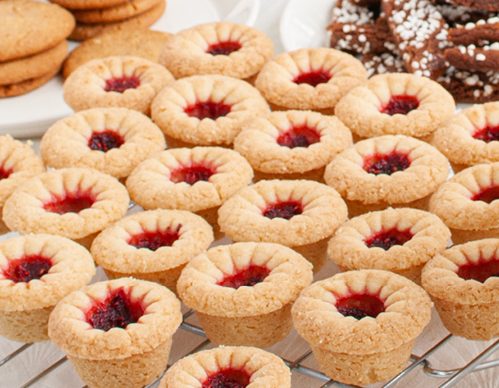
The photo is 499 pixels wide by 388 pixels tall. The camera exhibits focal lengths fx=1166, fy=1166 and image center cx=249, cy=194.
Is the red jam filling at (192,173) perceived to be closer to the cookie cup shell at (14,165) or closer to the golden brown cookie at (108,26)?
the cookie cup shell at (14,165)

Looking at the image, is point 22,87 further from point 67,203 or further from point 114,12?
point 67,203

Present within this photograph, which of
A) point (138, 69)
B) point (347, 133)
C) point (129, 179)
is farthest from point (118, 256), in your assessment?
point (138, 69)

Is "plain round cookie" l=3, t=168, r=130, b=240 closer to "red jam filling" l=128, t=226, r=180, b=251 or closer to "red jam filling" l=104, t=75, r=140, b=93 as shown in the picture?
"red jam filling" l=128, t=226, r=180, b=251

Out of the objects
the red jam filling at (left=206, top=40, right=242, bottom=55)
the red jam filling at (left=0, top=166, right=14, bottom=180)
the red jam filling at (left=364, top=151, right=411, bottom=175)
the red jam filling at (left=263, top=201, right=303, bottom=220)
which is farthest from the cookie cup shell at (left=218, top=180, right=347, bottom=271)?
the red jam filling at (left=206, top=40, right=242, bottom=55)

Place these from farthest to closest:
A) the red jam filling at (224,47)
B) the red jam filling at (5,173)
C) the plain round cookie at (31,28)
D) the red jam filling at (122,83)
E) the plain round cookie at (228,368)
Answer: the plain round cookie at (31,28) < the red jam filling at (224,47) < the red jam filling at (122,83) < the red jam filling at (5,173) < the plain round cookie at (228,368)

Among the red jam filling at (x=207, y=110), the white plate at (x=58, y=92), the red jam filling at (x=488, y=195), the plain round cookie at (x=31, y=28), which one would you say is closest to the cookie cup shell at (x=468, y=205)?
the red jam filling at (x=488, y=195)

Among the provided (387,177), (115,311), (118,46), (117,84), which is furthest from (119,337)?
(118,46)
